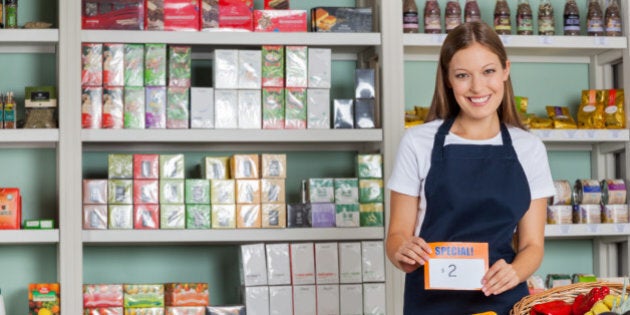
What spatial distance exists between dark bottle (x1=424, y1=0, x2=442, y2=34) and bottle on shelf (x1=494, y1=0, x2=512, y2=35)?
28 centimetres

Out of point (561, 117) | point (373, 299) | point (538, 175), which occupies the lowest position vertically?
point (373, 299)

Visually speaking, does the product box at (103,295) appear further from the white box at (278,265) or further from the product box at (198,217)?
the white box at (278,265)

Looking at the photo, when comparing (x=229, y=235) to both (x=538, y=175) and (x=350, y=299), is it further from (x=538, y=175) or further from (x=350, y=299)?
(x=538, y=175)

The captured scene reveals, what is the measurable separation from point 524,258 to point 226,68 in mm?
2154

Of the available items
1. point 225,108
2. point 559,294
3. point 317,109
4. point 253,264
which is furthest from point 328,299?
point 559,294

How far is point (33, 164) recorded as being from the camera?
444cm

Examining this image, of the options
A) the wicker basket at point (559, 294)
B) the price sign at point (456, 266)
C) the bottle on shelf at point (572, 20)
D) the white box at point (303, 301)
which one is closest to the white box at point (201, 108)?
the white box at point (303, 301)

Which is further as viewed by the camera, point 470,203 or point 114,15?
point 114,15

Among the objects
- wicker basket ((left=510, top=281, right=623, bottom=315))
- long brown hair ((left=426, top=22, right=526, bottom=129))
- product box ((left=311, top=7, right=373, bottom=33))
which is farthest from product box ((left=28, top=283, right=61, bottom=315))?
wicker basket ((left=510, top=281, right=623, bottom=315))

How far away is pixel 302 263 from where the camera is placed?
4.10 meters

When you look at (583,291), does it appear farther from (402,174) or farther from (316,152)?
(316,152)

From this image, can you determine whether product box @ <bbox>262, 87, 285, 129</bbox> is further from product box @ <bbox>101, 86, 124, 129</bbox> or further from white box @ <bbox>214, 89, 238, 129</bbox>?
product box @ <bbox>101, 86, 124, 129</bbox>

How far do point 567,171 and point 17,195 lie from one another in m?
2.61

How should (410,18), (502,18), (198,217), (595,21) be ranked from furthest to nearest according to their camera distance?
(595,21)
(502,18)
(410,18)
(198,217)
